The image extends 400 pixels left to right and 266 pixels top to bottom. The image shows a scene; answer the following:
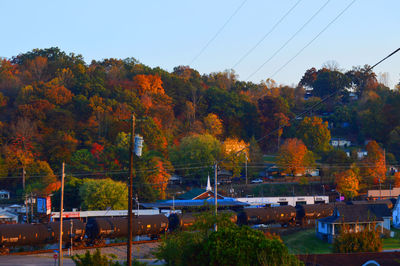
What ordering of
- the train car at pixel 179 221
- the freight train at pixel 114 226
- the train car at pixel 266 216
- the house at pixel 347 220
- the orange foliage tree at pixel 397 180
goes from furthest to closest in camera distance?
the orange foliage tree at pixel 397 180, the train car at pixel 266 216, the house at pixel 347 220, the train car at pixel 179 221, the freight train at pixel 114 226

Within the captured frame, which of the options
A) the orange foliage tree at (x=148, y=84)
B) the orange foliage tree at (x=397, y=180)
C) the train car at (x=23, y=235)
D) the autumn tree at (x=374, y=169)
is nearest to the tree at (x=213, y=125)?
the orange foliage tree at (x=148, y=84)

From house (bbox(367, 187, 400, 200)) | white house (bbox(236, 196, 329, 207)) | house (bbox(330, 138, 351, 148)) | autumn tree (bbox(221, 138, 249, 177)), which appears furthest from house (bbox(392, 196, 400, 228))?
house (bbox(330, 138, 351, 148))

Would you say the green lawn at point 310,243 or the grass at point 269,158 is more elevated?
the grass at point 269,158

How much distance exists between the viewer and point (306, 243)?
5181 cm

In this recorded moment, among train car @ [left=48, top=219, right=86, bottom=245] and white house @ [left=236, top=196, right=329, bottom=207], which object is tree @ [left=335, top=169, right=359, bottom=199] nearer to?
white house @ [left=236, top=196, right=329, bottom=207]

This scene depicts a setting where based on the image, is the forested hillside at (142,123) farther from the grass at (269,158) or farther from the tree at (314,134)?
the grass at (269,158)

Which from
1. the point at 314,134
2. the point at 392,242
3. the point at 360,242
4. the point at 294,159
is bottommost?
the point at 392,242

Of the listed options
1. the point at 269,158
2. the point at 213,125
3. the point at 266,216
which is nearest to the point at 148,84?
the point at 213,125

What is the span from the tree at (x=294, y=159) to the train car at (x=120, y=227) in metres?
47.4

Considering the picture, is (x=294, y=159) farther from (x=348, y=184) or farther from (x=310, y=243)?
(x=310, y=243)

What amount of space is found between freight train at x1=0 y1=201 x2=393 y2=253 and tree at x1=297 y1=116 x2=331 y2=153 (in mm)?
47061

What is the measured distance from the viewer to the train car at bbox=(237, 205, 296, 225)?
56.2 meters

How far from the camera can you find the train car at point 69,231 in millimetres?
42781

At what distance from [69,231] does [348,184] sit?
56909 millimetres
